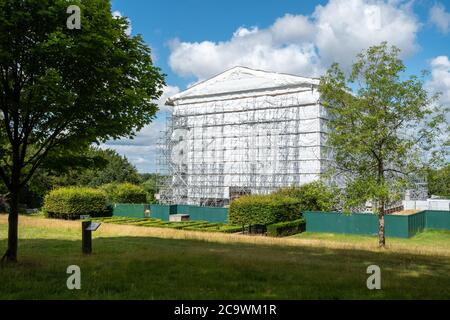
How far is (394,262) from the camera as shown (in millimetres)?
12992

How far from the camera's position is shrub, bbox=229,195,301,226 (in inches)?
1351

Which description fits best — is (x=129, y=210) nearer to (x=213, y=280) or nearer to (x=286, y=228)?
(x=286, y=228)

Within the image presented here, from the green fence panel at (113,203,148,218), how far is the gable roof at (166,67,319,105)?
18.0 metres

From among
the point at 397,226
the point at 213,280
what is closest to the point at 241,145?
the point at 397,226

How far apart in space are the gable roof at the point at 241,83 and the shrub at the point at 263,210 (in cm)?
1796

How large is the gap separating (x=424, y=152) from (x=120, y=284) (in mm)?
18205

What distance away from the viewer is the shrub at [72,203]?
141 feet

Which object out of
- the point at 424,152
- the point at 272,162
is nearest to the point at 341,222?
the point at 424,152

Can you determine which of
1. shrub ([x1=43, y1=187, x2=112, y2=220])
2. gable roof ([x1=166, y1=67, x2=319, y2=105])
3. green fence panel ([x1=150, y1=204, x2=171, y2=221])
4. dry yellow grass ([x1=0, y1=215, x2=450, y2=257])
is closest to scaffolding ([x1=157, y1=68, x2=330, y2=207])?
gable roof ([x1=166, y1=67, x2=319, y2=105])

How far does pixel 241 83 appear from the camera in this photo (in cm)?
5478

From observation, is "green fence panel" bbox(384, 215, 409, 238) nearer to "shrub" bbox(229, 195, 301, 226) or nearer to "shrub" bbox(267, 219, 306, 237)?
"shrub" bbox(267, 219, 306, 237)

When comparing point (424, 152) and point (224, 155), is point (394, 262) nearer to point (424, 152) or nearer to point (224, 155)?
point (424, 152)

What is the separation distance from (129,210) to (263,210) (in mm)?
17287

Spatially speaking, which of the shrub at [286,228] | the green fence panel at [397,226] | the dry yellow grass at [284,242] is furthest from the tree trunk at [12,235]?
the green fence panel at [397,226]
